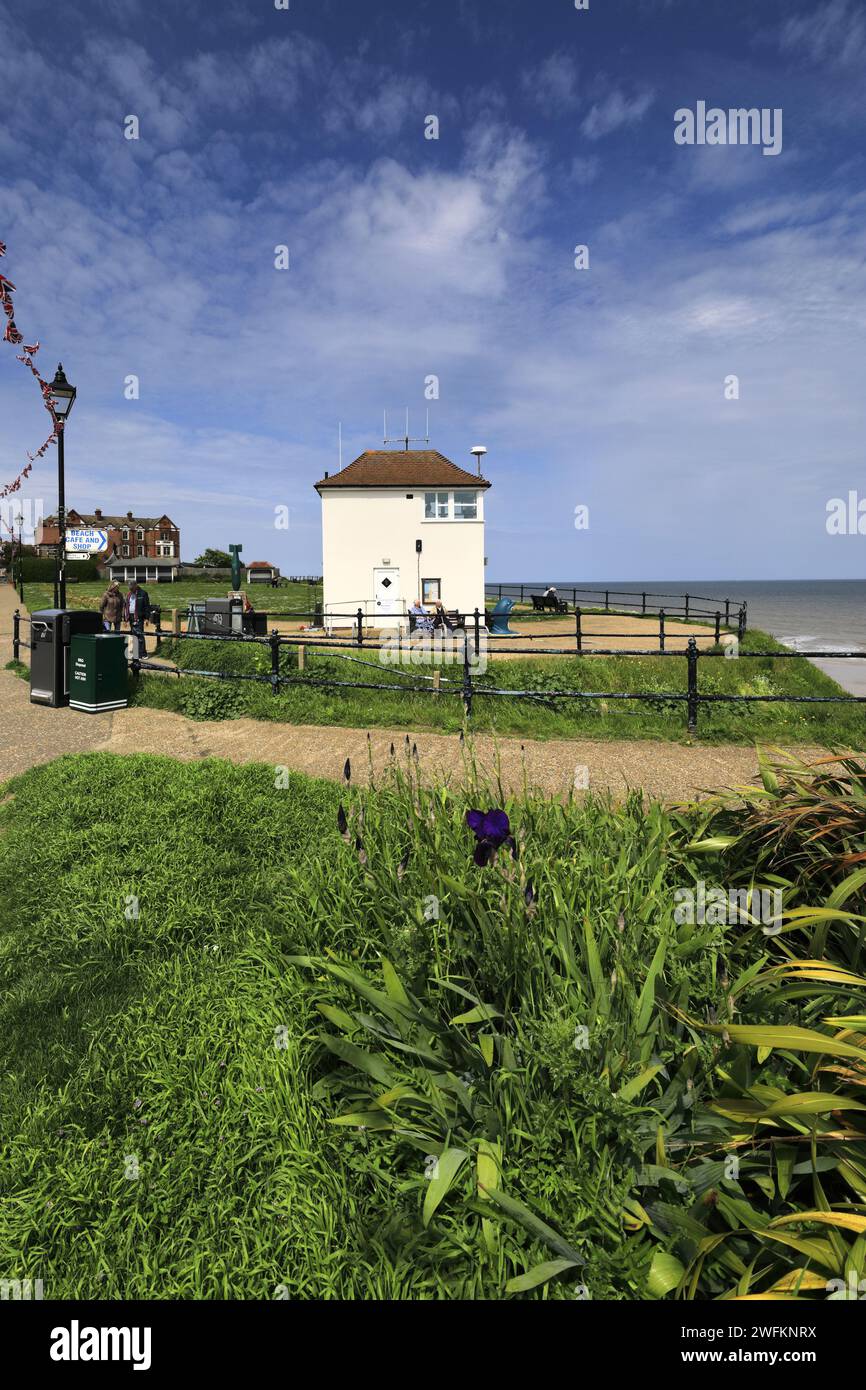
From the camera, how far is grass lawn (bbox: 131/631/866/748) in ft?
29.9

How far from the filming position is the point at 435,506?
87.9 feet

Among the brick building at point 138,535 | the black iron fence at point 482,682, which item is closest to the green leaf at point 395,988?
the black iron fence at point 482,682

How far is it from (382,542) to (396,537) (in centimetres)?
57

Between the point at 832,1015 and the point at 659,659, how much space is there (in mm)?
15621

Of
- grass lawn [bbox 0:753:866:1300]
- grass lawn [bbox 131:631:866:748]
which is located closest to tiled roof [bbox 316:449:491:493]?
grass lawn [bbox 131:631:866:748]

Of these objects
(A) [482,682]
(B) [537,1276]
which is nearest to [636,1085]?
(B) [537,1276]

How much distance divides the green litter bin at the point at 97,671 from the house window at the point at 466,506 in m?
18.6

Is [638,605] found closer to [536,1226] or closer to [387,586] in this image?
[387,586]

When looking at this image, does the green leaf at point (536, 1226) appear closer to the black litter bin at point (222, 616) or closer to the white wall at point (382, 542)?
the black litter bin at point (222, 616)

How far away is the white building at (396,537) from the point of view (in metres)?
26.5

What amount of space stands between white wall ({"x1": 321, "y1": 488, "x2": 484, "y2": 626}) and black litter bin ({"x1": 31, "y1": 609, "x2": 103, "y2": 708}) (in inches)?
633

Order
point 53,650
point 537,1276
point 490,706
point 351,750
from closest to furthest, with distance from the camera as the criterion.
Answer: point 537,1276 → point 351,750 → point 490,706 → point 53,650
